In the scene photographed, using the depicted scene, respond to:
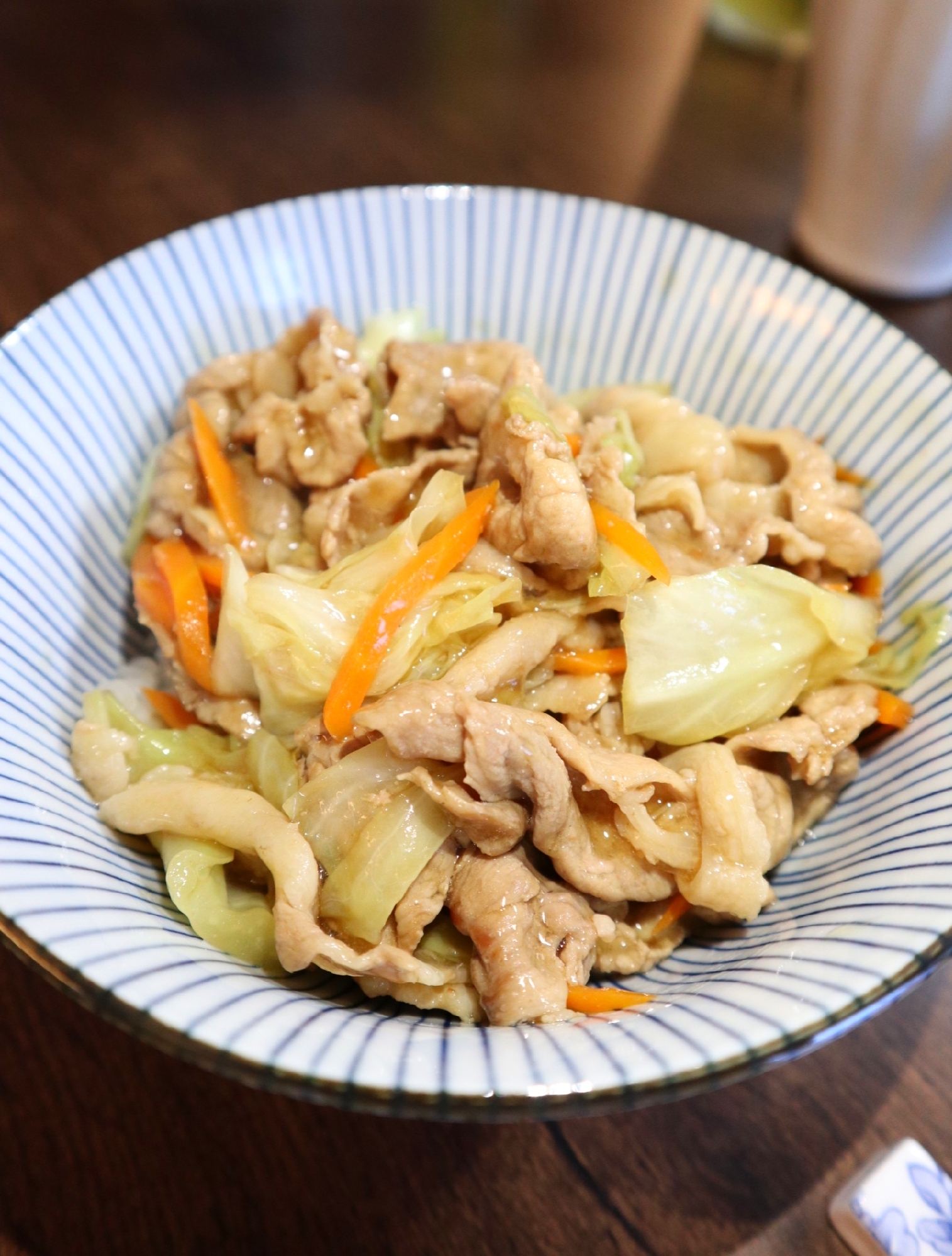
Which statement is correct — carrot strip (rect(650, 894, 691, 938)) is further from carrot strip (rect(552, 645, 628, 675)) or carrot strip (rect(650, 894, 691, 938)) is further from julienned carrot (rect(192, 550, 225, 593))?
julienned carrot (rect(192, 550, 225, 593))

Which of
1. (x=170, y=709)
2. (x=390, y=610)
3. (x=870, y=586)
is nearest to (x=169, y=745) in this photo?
(x=170, y=709)

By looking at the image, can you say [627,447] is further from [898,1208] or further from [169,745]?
[898,1208]

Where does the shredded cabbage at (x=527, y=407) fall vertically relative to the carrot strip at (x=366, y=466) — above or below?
above

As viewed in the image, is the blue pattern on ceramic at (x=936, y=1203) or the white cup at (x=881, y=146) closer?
the blue pattern on ceramic at (x=936, y=1203)

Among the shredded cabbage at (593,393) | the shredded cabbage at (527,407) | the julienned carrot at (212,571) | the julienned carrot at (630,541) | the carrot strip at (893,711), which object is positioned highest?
the shredded cabbage at (593,393)

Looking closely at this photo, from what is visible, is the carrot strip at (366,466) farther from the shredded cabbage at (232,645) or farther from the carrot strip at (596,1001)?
the carrot strip at (596,1001)

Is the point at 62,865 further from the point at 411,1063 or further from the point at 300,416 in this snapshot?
the point at 300,416

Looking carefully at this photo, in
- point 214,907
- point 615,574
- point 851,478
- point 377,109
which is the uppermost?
point 377,109

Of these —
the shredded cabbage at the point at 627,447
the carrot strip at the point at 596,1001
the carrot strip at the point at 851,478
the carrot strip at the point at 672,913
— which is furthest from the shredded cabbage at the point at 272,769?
the carrot strip at the point at 851,478
